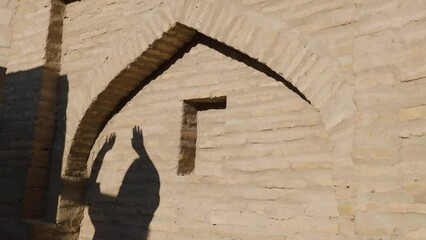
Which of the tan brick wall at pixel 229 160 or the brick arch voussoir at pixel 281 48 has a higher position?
the brick arch voussoir at pixel 281 48

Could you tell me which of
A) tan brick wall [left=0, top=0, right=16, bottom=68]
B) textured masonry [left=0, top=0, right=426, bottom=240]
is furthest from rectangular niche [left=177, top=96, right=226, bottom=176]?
tan brick wall [left=0, top=0, right=16, bottom=68]

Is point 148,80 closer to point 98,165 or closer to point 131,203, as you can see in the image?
point 98,165

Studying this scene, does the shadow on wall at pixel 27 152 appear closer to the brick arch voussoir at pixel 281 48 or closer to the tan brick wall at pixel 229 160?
the tan brick wall at pixel 229 160

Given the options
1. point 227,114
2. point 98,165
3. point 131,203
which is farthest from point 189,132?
point 98,165

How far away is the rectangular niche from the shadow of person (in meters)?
0.29

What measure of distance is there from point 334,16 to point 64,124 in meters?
2.90

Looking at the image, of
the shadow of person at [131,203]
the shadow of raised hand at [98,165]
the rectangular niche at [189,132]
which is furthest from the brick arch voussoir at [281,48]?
the shadow of raised hand at [98,165]

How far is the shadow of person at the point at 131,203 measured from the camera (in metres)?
4.30

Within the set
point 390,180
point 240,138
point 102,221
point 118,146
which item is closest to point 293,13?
point 240,138

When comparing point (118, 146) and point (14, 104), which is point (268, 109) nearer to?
point (118, 146)

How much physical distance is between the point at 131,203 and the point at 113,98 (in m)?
0.99

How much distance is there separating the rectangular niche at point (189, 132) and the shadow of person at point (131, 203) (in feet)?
0.96

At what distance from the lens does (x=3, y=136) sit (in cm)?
521

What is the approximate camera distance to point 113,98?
470 cm
